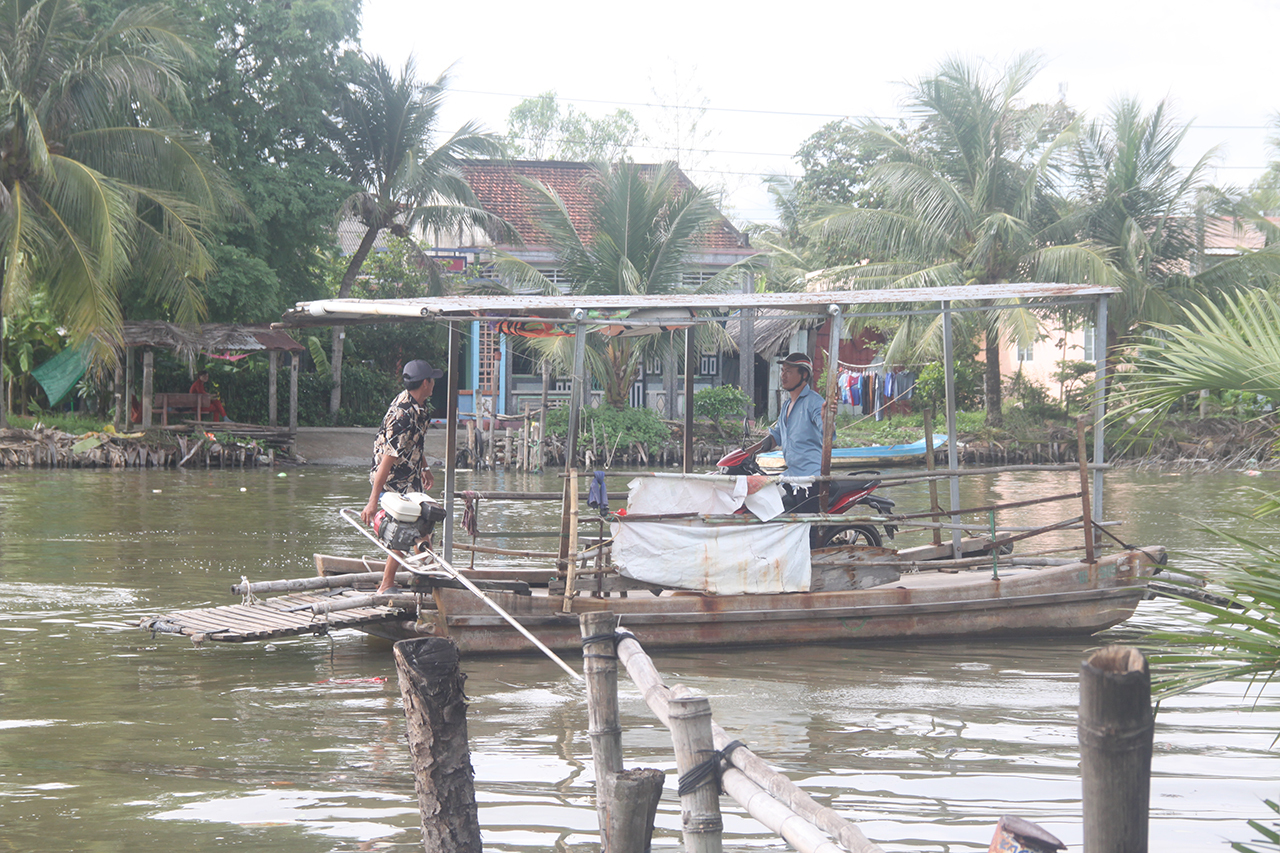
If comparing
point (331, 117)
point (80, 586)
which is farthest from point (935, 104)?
point (80, 586)

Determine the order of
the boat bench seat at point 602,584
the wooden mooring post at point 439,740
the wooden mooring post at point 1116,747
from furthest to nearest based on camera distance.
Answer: the boat bench seat at point 602,584
the wooden mooring post at point 439,740
the wooden mooring post at point 1116,747

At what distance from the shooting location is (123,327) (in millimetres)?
21203

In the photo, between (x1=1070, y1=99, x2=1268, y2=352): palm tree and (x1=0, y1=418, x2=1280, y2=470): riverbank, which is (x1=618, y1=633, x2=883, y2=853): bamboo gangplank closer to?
(x1=0, y1=418, x2=1280, y2=470): riverbank

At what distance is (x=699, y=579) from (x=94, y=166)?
1651cm

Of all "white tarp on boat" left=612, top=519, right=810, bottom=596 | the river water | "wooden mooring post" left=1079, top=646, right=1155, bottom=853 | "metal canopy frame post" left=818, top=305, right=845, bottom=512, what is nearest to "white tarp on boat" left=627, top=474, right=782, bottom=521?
"white tarp on boat" left=612, top=519, right=810, bottom=596

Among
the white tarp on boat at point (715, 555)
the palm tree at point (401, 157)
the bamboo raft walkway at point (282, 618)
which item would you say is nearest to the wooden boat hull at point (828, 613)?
the white tarp on boat at point (715, 555)

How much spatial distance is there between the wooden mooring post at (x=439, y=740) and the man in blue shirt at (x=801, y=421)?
5.09 meters

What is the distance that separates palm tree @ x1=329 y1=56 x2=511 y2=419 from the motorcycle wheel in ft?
56.1

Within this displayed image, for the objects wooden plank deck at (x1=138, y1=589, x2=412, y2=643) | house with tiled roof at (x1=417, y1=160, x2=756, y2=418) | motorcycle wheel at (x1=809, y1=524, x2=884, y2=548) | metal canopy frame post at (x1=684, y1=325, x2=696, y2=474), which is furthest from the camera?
house with tiled roof at (x1=417, y1=160, x2=756, y2=418)

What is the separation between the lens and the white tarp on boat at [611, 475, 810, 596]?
7.53 metres

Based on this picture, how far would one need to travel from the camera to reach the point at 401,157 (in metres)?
25.7

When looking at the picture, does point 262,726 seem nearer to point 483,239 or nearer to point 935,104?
point 935,104

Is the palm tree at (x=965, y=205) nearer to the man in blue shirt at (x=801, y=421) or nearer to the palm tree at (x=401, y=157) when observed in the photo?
the palm tree at (x=401, y=157)

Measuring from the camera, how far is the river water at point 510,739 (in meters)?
4.65
